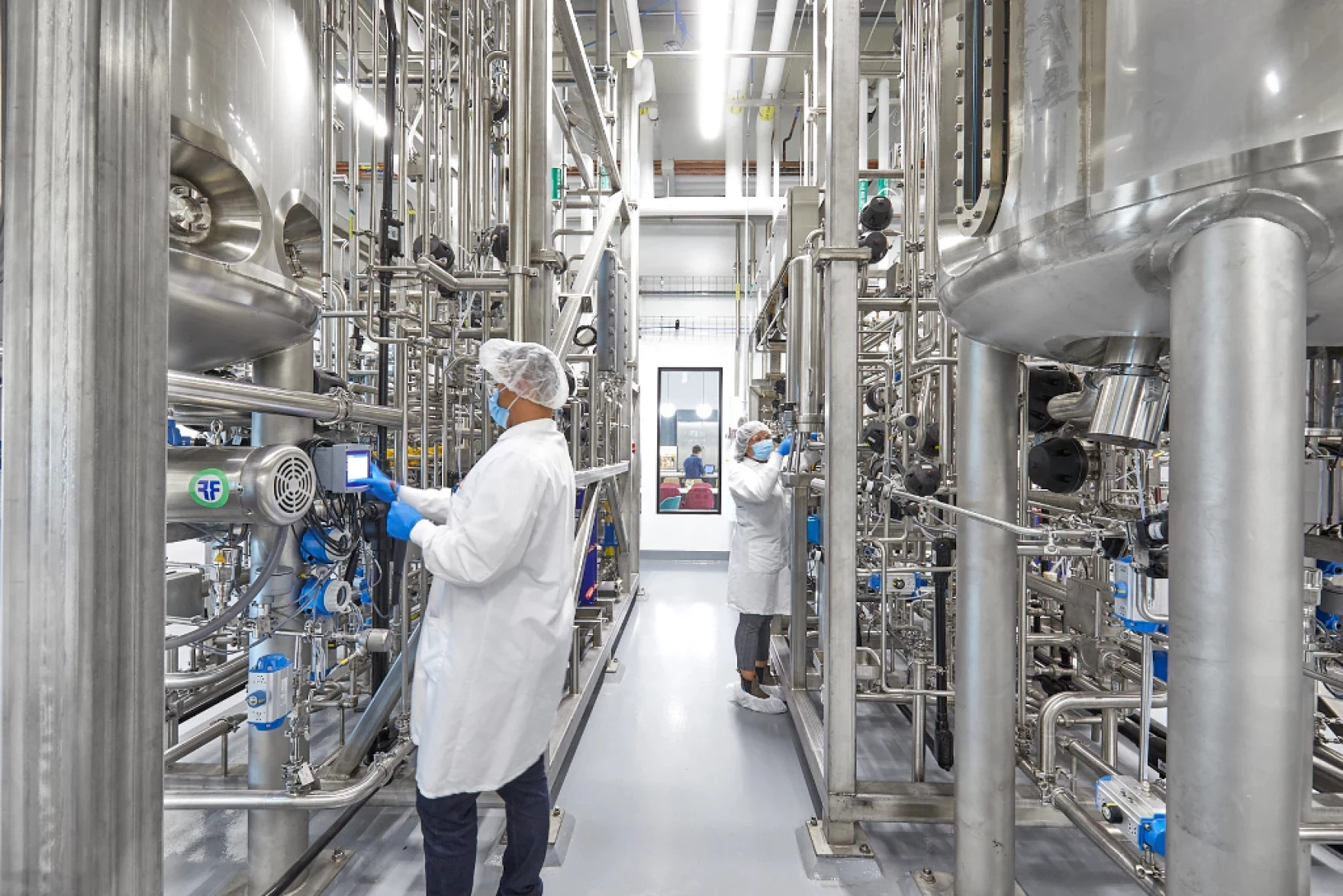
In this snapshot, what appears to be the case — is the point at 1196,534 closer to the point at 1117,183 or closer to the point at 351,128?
the point at 1117,183

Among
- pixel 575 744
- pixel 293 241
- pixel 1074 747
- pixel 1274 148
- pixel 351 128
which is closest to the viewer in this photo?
pixel 1274 148

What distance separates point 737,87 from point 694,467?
338cm

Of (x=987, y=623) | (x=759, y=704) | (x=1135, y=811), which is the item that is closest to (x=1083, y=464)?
(x=987, y=623)

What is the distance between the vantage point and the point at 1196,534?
27.0 inches

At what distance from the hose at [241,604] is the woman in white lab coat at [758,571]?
1.94m

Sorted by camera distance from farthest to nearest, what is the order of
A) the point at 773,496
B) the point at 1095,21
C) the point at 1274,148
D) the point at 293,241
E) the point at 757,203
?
the point at 757,203
the point at 773,496
the point at 293,241
the point at 1095,21
the point at 1274,148

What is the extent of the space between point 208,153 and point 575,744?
2204 millimetres

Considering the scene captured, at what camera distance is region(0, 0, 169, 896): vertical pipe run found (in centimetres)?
49

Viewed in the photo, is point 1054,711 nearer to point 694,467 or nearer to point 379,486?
point 379,486

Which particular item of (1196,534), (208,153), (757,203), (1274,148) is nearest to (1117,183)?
(1274,148)

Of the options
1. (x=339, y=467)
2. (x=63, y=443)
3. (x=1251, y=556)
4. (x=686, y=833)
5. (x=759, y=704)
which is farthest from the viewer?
(x=759, y=704)

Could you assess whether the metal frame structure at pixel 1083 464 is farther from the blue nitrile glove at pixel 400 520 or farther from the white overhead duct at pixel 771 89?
the white overhead duct at pixel 771 89

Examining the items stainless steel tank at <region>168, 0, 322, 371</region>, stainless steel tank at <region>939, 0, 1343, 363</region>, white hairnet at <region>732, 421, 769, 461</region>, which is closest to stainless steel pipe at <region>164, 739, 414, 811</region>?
stainless steel tank at <region>168, 0, 322, 371</region>

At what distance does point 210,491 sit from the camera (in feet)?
4.14
